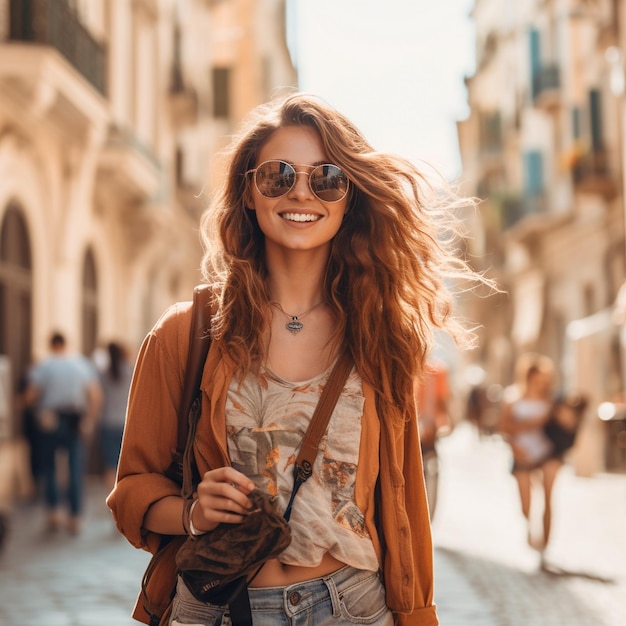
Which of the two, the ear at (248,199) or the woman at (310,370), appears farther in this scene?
the ear at (248,199)

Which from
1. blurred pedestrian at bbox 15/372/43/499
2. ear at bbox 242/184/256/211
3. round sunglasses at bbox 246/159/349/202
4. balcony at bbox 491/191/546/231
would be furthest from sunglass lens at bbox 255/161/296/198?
balcony at bbox 491/191/546/231

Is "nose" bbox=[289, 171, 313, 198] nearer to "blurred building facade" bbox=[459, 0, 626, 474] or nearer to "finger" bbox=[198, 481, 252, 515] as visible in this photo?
"finger" bbox=[198, 481, 252, 515]

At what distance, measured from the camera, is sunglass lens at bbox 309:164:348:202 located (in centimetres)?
265

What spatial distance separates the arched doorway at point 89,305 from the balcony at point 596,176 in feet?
32.1

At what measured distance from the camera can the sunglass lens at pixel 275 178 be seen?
265 cm

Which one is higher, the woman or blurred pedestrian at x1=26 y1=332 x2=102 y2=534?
the woman

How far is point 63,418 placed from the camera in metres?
11.6

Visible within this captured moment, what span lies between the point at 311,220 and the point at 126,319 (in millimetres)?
19432

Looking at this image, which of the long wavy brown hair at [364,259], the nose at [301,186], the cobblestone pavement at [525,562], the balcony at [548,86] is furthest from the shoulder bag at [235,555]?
the balcony at [548,86]

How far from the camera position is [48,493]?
1147 cm

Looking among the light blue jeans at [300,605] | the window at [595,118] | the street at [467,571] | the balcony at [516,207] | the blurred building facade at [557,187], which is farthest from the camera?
the balcony at [516,207]

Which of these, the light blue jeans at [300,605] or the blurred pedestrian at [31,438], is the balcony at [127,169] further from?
the light blue jeans at [300,605]

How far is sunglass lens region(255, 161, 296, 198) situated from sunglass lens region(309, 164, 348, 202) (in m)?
0.05

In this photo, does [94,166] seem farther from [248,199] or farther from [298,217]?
[298,217]
